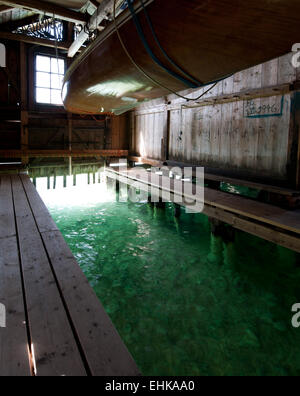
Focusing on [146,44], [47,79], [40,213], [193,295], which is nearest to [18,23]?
[47,79]

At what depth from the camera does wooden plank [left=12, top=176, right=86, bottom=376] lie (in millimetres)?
1356

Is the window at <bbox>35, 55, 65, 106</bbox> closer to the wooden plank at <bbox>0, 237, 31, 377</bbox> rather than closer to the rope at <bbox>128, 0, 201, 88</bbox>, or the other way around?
the rope at <bbox>128, 0, 201, 88</bbox>

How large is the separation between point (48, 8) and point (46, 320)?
17.1 ft

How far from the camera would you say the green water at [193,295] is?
265 cm

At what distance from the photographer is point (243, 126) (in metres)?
5.36

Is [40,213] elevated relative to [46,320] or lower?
elevated

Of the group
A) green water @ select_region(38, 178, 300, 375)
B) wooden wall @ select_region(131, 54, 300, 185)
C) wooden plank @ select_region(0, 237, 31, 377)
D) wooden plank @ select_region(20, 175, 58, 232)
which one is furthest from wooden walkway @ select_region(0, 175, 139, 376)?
wooden wall @ select_region(131, 54, 300, 185)

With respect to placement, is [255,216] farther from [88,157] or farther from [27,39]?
[27,39]

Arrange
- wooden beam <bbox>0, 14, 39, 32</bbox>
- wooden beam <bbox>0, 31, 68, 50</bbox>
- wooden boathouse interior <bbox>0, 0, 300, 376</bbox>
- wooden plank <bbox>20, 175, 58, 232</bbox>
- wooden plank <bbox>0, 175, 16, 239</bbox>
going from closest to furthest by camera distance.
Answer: wooden boathouse interior <bbox>0, 0, 300, 376</bbox>, wooden plank <bbox>0, 175, 16, 239</bbox>, wooden plank <bbox>20, 175, 58, 232</bbox>, wooden beam <bbox>0, 31, 68, 50</bbox>, wooden beam <bbox>0, 14, 39, 32</bbox>

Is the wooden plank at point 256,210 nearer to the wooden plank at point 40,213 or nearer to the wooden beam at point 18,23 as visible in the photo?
the wooden plank at point 40,213

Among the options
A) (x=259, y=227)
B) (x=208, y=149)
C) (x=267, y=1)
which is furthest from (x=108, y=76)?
(x=208, y=149)

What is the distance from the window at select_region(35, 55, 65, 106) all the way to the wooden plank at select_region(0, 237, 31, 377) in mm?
7930

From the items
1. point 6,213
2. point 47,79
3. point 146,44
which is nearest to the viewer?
point 146,44

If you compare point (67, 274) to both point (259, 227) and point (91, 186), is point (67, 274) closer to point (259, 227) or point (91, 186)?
point (259, 227)
